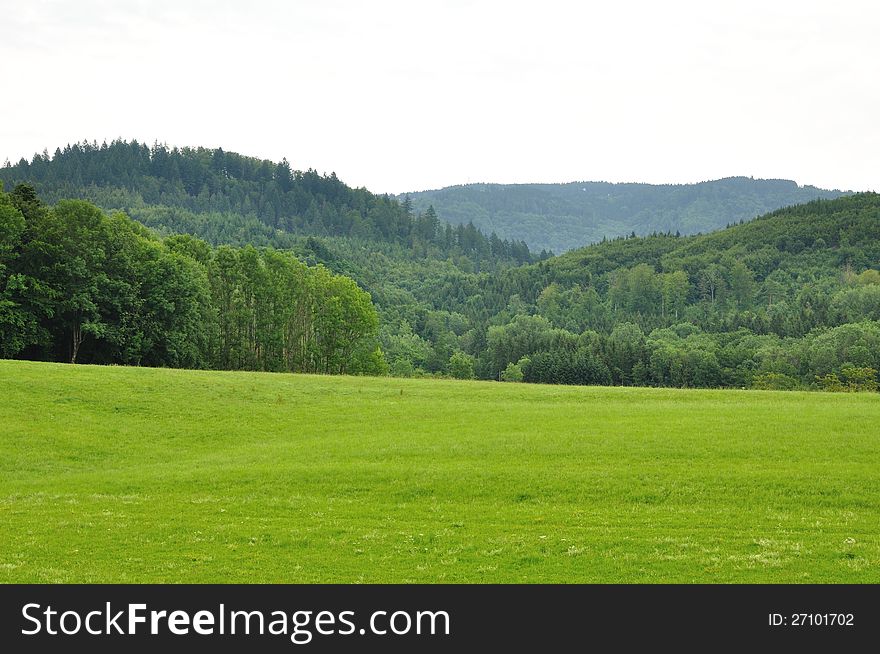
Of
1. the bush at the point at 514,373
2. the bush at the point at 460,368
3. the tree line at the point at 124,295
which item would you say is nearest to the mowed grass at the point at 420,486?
the tree line at the point at 124,295

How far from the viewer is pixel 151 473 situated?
1133 inches

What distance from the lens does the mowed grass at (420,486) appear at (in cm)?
1667

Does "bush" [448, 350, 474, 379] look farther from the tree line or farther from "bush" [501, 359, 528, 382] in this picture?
the tree line

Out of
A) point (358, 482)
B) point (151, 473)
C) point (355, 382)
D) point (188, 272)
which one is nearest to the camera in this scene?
point (358, 482)

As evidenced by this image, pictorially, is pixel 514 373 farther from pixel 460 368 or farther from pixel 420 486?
pixel 420 486

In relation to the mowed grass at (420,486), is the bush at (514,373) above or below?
below

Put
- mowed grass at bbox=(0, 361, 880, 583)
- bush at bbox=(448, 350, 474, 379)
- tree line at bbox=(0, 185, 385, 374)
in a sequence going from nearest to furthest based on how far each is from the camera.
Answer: mowed grass at bbox=(0, 361, 880, 583) < tree line at bbox=(0, 185, 385, 374) < bush at bbox=(448, 350, 474, 379)

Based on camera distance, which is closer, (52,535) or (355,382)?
(52,535)

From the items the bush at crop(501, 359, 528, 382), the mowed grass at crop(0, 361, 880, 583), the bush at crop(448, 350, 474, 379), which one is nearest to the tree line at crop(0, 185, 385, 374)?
the mowed grass at crop(0, 361, 880, 583)

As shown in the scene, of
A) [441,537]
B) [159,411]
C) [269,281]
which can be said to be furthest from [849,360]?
[441,537]

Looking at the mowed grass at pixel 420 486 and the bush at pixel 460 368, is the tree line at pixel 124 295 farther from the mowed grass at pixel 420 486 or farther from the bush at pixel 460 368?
the bush at pixel 460 368

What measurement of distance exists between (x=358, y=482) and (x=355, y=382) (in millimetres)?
27785

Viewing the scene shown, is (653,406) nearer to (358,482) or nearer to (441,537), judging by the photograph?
(358,482)

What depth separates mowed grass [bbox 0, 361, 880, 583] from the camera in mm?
16672
